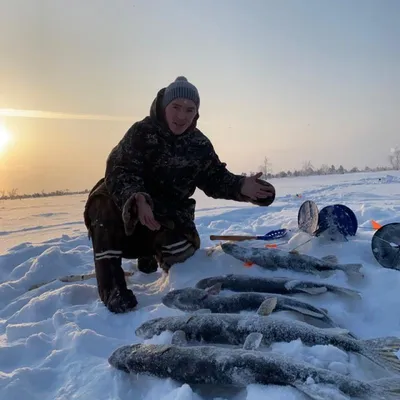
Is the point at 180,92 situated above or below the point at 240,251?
above

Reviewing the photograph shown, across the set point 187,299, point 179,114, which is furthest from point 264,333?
point 179,114

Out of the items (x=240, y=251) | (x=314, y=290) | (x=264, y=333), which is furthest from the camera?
(x=240, y=251)

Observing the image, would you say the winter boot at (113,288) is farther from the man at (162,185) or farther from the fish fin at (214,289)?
the fish fin at (214,289)

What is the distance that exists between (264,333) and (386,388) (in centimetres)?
74

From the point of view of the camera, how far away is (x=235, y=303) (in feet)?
10.4

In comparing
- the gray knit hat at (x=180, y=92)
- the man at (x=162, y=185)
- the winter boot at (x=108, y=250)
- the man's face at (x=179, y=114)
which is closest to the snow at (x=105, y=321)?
the winter boot at (x=108, y=250)

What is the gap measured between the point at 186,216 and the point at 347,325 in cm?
202

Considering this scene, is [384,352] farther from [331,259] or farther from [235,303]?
[331,259]

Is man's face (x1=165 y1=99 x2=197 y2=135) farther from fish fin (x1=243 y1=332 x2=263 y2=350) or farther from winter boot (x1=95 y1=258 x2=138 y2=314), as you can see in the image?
fish fin (x1=243 y1=332 x2=263 y2=350)

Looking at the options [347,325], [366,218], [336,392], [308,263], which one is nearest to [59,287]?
[308,263]

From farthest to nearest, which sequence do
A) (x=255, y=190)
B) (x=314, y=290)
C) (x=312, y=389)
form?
1. (x=255, y=190)
2. (x=314, y=290)
3. (x=312, y=389)

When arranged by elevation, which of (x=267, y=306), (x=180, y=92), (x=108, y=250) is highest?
(x=180, y=92)

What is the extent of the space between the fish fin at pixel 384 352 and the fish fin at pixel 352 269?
120 centimetres

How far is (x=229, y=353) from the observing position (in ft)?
7.44
